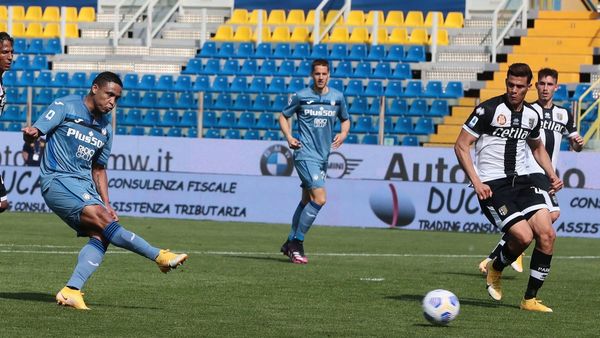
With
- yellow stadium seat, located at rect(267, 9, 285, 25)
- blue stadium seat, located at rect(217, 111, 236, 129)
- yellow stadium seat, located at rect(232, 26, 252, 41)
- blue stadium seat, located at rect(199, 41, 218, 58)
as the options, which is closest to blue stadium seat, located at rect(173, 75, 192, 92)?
blue stadium seat, located at rect(199, 41, 218, 58)

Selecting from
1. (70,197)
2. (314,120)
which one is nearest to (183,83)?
(314,120)

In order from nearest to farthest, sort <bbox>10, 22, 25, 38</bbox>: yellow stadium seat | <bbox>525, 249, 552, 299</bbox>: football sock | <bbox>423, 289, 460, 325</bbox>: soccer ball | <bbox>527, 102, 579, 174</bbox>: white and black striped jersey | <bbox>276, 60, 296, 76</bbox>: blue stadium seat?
<bbox>423, 289, 460, 325</bbox>: soccer ball, <bbox>525, 249, 552, 299</bbox>: football sock, <bbox>527, 102, 579, 174</bbox>: white and black striped jersey, <bbox>276, 60, 296, 76</bbox>: blue stadium seat, <bbox>10, 22, 25, 38</bbox>: yellow stadium seat

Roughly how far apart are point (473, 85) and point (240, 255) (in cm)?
1583

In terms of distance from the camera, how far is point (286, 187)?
24.2 m

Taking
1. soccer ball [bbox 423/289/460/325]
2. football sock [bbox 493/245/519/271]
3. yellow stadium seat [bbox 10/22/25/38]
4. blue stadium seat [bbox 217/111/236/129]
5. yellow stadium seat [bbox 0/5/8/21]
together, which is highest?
yellow stadium seat [bbox 0/5/8/21]

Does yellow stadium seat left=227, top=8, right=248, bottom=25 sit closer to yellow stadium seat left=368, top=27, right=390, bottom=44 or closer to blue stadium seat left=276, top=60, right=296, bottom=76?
blue stadium seat left=276, top=60, right=296, bottom=76

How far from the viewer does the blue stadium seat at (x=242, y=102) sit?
31219 mm

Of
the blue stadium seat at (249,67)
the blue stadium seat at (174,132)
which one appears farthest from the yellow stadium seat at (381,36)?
the blue stadium seat at (174,132)

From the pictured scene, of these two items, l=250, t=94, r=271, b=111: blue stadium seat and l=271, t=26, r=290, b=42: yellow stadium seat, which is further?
l=271, t=26, r=290, b=42: yellow stadium seat

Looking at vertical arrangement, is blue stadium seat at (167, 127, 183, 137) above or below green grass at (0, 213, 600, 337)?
above

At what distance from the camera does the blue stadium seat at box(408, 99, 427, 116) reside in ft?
97.3

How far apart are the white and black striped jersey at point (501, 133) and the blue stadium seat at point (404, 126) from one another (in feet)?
59.2

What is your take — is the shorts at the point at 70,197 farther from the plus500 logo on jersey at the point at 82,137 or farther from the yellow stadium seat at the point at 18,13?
the yellow stadium seat at the point at 18,13

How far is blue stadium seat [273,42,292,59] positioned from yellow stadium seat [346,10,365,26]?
186 cm
